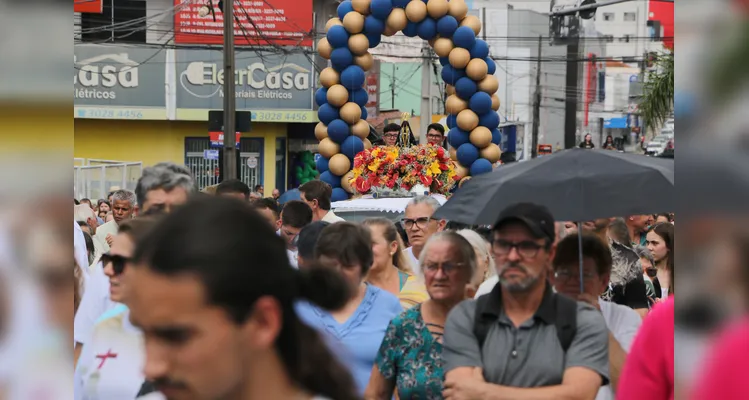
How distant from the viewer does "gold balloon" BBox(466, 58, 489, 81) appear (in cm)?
1459

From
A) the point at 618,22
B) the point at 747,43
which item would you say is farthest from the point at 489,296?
the point at 618,22

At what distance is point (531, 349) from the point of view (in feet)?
11.4

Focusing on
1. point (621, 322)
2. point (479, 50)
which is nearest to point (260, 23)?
point (479, 50)

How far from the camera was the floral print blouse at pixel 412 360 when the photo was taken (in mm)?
3820

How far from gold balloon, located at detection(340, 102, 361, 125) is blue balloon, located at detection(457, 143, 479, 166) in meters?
1.46

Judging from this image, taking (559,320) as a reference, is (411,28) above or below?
above

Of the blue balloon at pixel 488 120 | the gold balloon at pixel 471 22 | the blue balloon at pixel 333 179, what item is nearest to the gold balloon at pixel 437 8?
the gold balloon at pixel 471 22

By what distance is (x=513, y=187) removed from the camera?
470 centimetres

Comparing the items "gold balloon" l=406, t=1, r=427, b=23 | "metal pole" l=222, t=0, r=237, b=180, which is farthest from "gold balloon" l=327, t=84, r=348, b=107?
"metal pole" l=222, t=0, r=237, b=180

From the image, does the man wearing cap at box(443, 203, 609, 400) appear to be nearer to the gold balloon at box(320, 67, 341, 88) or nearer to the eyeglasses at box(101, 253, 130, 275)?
the eyeglasses at box(101, 253, 130, 275)

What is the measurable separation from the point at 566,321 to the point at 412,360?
618 mm

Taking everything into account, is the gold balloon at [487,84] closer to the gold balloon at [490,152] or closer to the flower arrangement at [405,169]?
the gold balloon at [490,152]

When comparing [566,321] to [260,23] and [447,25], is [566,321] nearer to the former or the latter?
[447,25]

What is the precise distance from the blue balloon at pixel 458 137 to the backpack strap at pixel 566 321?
1114 centimetres
